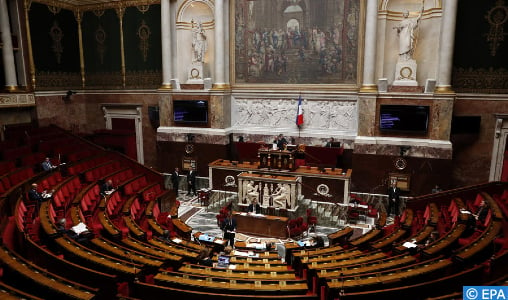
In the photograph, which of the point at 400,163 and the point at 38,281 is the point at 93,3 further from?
the point at 38,281

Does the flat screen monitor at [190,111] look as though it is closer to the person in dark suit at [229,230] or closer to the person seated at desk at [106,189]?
the person seated at desk at [106,189]

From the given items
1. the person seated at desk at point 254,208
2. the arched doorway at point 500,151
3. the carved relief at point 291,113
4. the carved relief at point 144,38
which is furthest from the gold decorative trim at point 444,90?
the carved relief at point 144,38

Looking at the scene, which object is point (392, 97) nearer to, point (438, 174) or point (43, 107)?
point (438, 174)

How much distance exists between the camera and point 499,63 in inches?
574


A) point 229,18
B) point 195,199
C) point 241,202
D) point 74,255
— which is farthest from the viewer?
point 229,18

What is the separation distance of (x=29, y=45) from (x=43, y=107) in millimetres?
3078

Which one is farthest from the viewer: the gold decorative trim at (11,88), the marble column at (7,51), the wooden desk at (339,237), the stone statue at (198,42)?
the stone statue at (198,42)

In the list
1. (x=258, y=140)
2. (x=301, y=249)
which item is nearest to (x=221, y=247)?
(x=301, y=249)

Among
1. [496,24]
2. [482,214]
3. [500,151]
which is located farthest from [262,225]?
[496,24]

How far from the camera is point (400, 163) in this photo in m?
15.4

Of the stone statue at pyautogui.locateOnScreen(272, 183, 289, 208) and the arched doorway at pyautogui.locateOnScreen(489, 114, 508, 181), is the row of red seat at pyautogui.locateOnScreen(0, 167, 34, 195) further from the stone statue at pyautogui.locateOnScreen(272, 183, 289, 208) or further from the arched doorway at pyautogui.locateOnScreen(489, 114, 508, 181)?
the arched doorway at pyautogui.locateOnScreen(489, 114, 508, 181)

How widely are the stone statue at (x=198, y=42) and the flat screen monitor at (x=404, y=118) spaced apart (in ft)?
29.9

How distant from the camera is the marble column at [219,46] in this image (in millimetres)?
17438

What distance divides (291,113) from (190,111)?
16.7 feet
